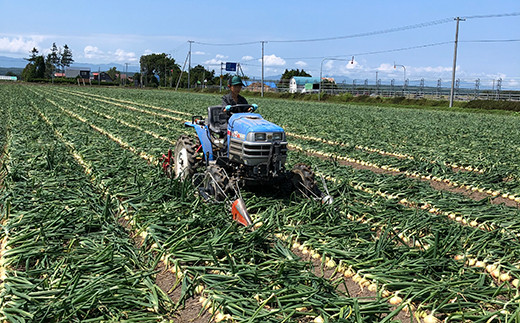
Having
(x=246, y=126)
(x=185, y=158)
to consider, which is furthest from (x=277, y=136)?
(x=185, y=158)

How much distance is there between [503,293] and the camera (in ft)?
14.6

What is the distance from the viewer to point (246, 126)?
22.2 feet

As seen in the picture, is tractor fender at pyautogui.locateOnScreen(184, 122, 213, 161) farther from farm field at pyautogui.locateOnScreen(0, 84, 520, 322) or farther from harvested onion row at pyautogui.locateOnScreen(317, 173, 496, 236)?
harvested onion row at pyautogui.locateOnScreen(317, 173, 496, 236)

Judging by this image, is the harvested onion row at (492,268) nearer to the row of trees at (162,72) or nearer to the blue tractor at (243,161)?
the blue tractor at (243,161)

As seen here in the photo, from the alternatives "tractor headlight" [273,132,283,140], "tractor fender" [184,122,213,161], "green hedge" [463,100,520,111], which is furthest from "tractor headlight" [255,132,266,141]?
"green hedge" [463,100,520,111]

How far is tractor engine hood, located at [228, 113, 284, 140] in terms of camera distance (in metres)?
6.67

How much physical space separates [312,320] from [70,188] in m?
4.94

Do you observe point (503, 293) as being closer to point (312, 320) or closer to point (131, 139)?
point (312, 320)

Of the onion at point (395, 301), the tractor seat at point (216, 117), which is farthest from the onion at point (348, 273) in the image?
the tractor seat at point (216, 117)

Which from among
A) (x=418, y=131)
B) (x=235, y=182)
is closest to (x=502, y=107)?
(x=418, y=131)

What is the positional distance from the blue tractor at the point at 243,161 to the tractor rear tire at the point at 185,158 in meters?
0.02

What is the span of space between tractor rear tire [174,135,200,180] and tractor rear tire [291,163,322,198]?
5.47 ft

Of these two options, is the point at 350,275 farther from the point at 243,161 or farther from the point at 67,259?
the point at 67,259

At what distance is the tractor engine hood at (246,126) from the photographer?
21.9ft
